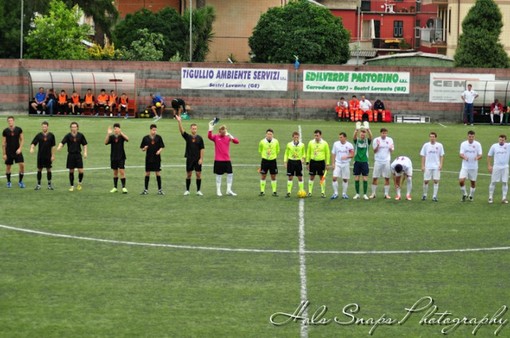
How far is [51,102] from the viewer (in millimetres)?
65062

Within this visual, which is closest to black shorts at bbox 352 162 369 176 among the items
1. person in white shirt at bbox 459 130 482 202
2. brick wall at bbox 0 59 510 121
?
person in white shirt at bbox 459 130 482 202

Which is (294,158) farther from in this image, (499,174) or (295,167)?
(499,174)

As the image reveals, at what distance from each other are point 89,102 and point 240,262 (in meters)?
44.1

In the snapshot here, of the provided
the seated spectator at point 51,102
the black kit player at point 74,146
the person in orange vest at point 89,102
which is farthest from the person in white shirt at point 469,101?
the black kit player at point 74,146

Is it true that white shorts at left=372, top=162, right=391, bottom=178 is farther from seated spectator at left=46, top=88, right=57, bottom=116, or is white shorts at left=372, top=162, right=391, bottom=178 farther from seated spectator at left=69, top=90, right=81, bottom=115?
seated spectator at left=46, top=88, right=57, bottom=116

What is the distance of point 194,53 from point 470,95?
113 feet

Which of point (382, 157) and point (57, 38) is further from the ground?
point (57, 38)

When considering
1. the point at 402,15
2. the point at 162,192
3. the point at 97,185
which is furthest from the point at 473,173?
the point at 402,15

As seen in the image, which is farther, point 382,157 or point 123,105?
point 123,105

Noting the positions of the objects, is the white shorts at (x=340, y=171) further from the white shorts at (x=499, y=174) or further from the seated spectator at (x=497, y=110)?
the seated spectator at (x=497, y=110)

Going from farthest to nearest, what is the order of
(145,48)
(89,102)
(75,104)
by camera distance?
(145,48)
(89,102)
(75,104)

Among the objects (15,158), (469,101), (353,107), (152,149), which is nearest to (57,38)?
(353,107)

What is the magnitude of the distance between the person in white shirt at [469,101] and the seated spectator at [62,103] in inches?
905

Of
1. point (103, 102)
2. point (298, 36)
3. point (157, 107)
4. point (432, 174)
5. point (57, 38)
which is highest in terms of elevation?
point (298, 36)
